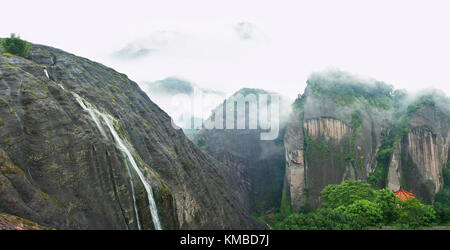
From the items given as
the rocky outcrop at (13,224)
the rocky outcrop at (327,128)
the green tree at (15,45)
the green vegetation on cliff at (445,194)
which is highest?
the green tree at (15,45)

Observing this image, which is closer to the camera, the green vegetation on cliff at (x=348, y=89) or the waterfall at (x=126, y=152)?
the waterfall at (x=126, y=152)

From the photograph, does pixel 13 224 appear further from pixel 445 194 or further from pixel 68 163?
pixel 445 194

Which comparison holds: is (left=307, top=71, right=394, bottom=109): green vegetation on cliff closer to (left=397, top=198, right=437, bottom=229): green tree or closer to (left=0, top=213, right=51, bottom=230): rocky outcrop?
(left=397, top=198, right=437, bottom=229): green tree

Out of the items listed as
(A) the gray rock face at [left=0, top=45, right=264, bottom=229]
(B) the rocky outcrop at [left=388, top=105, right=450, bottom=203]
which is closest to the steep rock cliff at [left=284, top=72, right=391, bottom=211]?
(B) the rocky outcrop at [left=388, top=105, right=450, bottom=203]

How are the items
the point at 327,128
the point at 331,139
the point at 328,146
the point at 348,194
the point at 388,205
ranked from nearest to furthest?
the point at 388,205 < the point at 348,194 < the point at 328,146 < the point at 331,139 < the point at 327,128

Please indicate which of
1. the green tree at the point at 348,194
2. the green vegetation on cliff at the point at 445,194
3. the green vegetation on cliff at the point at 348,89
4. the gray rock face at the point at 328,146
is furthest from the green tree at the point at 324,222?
the green vegetation on cliff at the point at 348,89

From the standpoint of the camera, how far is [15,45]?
2377 cm

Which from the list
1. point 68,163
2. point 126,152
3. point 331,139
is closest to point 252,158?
point 331,139

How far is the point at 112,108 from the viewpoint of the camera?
23734mm

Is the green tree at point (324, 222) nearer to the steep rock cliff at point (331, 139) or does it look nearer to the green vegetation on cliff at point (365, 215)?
the green vegetation on cliff at point (365, 215)

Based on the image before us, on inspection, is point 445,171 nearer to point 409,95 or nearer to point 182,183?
point 409,95

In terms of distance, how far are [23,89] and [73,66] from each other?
35.6ft

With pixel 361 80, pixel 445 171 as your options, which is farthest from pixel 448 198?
pixel 361 80

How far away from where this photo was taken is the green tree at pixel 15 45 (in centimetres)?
2339
